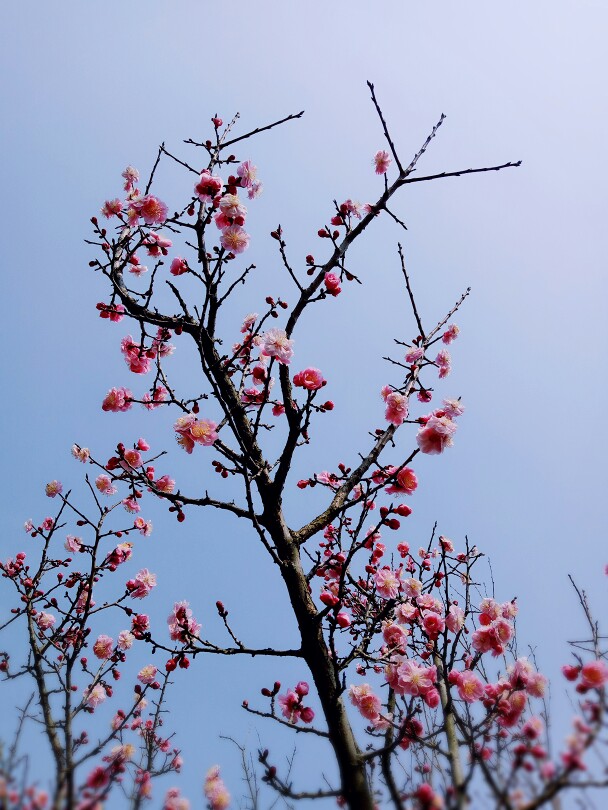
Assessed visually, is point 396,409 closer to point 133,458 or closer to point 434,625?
point 434,625

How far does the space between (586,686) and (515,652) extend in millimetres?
4271

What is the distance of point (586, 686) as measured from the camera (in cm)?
239

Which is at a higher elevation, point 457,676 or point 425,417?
point 425,417

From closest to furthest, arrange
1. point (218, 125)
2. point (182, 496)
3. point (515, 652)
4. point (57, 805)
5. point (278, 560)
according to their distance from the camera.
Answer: point (57, 805) < point (278, 560) < point (182, 496) < point (218, 125) < point (515, 652)

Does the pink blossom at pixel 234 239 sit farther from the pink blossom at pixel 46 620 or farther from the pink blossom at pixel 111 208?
the pink blossom at pixel 46 620

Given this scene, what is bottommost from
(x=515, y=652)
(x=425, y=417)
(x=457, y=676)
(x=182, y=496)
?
(x=457, y=676)

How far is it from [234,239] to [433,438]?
7.32ft

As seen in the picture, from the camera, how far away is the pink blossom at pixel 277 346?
358cm

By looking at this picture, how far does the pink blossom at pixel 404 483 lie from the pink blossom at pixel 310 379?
90 cm

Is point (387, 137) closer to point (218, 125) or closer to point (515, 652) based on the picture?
point (218, 125)

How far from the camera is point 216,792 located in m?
2.30

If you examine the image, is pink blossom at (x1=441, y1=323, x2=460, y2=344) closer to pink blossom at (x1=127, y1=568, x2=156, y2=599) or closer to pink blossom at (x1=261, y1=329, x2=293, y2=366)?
pink blossom at (x1=261, y1=329, x2=293, y2=366)

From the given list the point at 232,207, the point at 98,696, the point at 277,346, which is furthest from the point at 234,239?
the point at 98,696

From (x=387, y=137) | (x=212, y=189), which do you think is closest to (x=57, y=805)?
(x=212, y=189)
